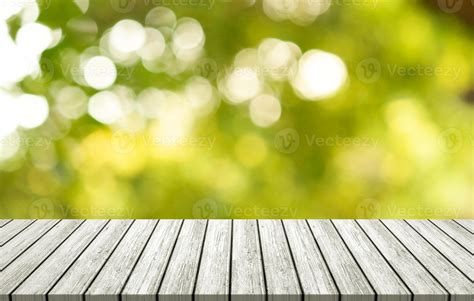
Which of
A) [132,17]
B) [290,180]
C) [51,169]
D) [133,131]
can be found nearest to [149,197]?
[133,131]

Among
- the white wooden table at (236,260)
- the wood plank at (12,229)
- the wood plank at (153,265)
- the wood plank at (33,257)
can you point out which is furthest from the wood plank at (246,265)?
the wood plank at (12,229)

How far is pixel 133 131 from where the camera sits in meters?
3.08

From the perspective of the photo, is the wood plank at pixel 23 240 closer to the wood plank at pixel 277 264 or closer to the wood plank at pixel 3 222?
the wood plank at pixel 3 222

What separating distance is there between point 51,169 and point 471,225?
2.37 m

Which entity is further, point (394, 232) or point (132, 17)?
point (132, 17)

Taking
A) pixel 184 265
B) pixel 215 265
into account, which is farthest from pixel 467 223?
pixel 184 265

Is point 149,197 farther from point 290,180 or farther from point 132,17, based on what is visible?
point 132,17

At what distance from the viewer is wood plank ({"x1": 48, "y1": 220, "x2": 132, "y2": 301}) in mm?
1946

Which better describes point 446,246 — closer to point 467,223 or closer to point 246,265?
point 467,223

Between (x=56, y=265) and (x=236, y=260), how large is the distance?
0.74 metres

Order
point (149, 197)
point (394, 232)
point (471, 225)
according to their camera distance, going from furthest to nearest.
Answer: point (149, 197) < point (471, 225) < point (394, 232)

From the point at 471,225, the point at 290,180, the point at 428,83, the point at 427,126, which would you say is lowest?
the point at 471,225

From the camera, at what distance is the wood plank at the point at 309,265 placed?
1.94m

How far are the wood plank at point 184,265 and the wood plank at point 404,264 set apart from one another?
0.81 meters
